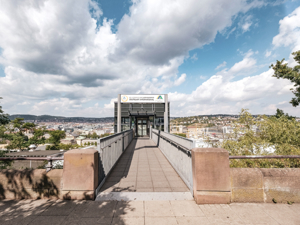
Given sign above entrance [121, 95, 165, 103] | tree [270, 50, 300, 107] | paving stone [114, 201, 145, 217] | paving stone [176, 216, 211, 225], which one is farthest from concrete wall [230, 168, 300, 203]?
sign above entrance [121, 95, 165, 103]

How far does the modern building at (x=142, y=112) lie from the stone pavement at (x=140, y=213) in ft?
37.4

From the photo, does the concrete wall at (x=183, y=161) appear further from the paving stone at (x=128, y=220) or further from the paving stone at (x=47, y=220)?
the paving stone at (x=47, y=220)

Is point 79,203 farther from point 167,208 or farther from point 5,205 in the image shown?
point 167,208

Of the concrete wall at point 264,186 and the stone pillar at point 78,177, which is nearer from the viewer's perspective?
the concrete wall at point 264,186

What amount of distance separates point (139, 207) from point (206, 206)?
1540 mm

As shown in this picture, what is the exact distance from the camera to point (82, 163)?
367cm

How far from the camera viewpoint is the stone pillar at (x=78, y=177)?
3648 millimetres

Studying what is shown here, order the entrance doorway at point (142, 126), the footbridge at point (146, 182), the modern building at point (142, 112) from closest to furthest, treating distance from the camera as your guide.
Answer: the footbridge at point (146, 182) → the modern building at point (142, 112) → the entrance doorway at point (142, 126)

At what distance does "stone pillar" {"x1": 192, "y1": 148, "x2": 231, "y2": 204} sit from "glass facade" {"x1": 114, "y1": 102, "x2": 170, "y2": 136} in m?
16.8

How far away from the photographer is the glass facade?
68.7 ft

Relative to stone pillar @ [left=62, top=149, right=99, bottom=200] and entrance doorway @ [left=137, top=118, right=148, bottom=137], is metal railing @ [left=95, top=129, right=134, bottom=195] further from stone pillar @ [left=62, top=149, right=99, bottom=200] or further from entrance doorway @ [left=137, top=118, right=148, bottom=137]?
entrance doorway @ [left=137, top=118, right=148, bottom=137]

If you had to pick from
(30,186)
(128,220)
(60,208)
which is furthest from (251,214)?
(30,186)

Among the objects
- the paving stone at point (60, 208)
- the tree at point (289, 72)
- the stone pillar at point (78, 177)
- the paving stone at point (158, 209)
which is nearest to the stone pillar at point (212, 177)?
the paving stone at point (158, 209)

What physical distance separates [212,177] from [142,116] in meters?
19.6
